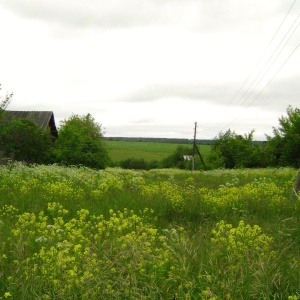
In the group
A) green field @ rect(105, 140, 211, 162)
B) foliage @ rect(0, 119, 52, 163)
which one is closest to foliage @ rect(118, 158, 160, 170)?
green field @ rect(105, 140, 211, 162)

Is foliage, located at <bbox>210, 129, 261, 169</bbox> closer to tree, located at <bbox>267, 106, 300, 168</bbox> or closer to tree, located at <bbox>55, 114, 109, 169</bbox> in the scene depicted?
tree, located at <bbox>267, 106, 300, 168</bbox>

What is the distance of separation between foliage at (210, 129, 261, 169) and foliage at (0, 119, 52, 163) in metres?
24.9

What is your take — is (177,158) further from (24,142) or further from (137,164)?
(24,142)

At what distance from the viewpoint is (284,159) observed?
43.9 m

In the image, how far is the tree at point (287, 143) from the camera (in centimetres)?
4238

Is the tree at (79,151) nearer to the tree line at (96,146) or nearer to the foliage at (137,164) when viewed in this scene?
the tree line at (96,146)

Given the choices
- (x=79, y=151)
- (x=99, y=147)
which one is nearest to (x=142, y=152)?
(x=99, y=147)

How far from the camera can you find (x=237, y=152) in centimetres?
5112

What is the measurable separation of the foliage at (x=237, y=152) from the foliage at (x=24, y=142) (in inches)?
980

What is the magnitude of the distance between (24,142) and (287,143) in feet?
88.4

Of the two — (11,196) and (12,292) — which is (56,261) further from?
(11,196)

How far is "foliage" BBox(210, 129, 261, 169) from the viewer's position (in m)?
48.7

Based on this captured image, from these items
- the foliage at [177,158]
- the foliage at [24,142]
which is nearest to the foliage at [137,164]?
the foliage at [177,158]

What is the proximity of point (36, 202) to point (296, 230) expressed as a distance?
5124 millimetres
